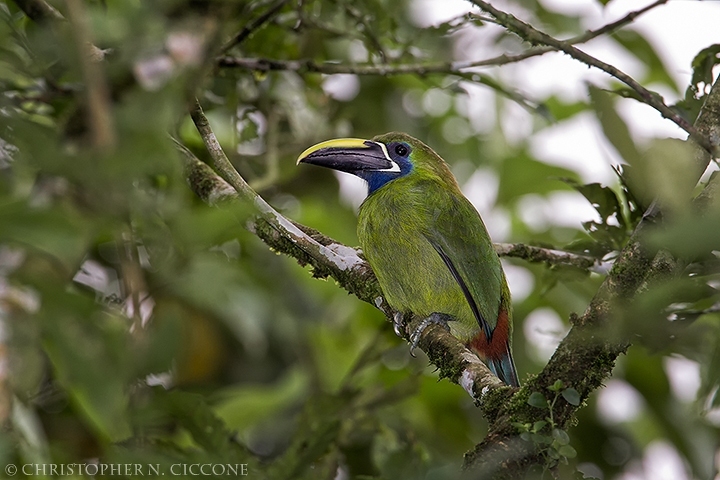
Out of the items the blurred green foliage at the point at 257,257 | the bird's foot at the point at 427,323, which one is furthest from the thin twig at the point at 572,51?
the bird's foot at the point at 427,323

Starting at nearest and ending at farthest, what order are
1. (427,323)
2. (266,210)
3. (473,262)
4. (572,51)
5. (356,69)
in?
1. (572,51)
2. (266,210)
3. (356,69)
4. (427,323)
5. (473,262)

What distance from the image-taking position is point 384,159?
3.72 meters

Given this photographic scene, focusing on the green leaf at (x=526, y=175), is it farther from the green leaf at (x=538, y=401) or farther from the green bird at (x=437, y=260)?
the green leaf at (x=538, y=401)

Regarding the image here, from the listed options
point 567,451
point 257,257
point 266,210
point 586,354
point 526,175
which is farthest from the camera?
point 526,175

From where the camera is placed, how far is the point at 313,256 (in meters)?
2.79

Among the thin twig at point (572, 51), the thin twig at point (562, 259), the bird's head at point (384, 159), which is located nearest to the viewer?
the thin twig at point (572, 51)

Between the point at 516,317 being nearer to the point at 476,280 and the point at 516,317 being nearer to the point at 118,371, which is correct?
the point at 476,280

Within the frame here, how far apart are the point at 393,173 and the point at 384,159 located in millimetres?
84

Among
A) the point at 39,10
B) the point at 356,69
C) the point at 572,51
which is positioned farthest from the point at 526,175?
the point at 39,10

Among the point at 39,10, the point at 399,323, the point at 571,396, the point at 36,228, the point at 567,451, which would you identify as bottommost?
the point at 36,228

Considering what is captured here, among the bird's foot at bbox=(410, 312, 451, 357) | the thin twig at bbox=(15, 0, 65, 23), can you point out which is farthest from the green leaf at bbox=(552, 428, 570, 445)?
the thin twig at bbox=(15, 0, 65, 23)

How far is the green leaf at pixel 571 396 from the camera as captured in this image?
1.98 meters

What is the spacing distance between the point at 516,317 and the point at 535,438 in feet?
7.39

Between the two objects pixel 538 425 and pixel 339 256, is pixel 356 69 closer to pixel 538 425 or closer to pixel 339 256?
pixel 339 256
